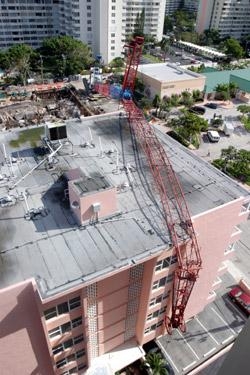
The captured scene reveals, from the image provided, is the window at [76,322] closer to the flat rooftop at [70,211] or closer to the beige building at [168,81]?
the flat rooftop at [70,211]

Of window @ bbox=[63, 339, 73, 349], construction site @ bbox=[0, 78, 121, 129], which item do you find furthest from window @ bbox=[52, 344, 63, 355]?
construction site @ bbox=[0, 78, 121, 129]

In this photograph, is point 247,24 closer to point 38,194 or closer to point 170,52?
point 170,52

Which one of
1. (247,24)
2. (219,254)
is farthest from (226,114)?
(247,24)

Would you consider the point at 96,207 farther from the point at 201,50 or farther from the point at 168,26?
the point at 168,26

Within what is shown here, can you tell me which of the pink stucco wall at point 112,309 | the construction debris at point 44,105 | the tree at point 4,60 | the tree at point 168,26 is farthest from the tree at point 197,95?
the tree at point 168,26

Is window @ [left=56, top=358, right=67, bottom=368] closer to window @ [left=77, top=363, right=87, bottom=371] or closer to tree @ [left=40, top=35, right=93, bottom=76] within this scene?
window @ [left=77, top=363, right=87, bottom=371]

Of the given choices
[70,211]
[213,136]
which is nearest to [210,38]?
[213,136]
